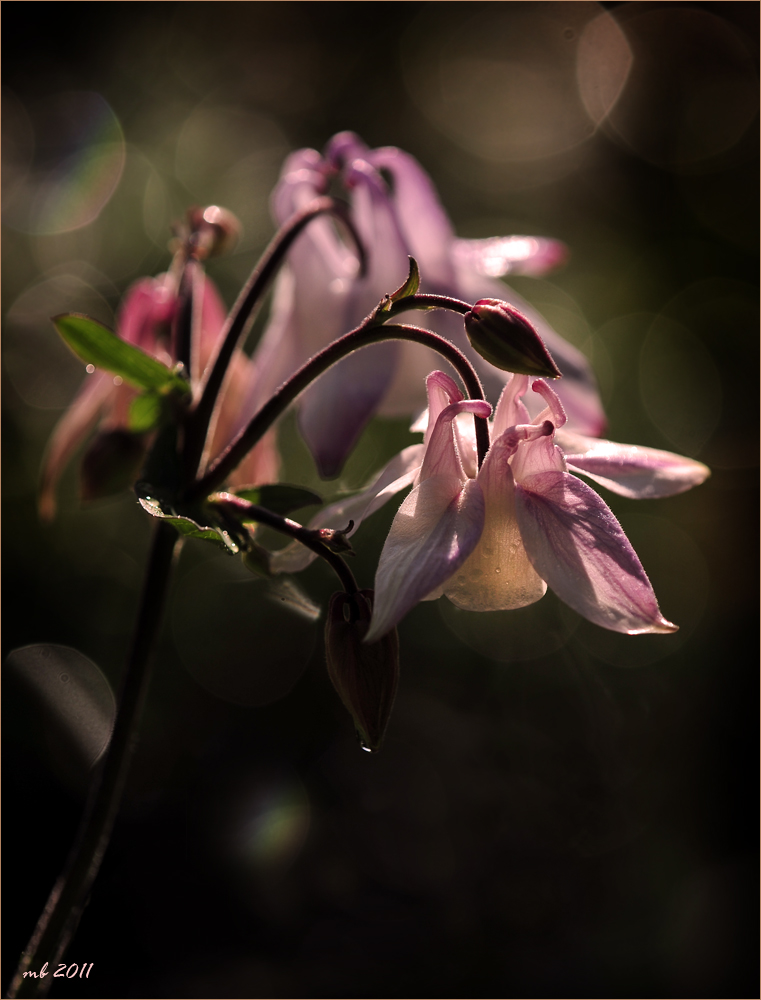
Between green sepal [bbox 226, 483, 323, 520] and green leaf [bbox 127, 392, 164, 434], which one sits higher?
green leaf [bbox 127, 392, 164, 434]

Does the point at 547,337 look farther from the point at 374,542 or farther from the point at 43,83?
the point at 43,83

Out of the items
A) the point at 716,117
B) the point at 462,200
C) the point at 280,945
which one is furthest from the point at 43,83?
the point at 280,945

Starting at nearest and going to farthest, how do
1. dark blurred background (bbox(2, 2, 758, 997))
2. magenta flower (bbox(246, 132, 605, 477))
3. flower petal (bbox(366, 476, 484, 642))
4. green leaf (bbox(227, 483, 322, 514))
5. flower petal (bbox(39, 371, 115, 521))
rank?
flower petal (bbox(366, 476, 484, 642)) → green leaf (bbox(227, 483, 322, 514)) → magenta flower (bbox(246, 132, 605, 477)) → flower petal (bbox(39, 371, 115, 521)) → dark blurred background (bbox(2, 2, 758, 997))

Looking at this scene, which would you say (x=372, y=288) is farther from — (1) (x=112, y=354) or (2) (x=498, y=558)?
(2) (x=498, y=558)

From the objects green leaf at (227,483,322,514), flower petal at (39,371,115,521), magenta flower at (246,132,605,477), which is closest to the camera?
green leaf at (227,483,322,514)

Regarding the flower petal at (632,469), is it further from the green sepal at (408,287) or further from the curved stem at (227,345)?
the curved stem at (227,345)

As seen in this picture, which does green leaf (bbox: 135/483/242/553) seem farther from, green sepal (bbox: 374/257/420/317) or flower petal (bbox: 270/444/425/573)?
green sepal (bbox: 374/257/420/317)

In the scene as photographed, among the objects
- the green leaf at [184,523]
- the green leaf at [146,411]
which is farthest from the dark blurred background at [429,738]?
the green leaf at [184,523]

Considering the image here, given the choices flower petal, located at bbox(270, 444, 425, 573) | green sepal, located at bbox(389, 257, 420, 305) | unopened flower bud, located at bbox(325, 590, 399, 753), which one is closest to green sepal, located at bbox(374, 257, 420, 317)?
green sepal, located at bbox(389, 257, 420, 305)
